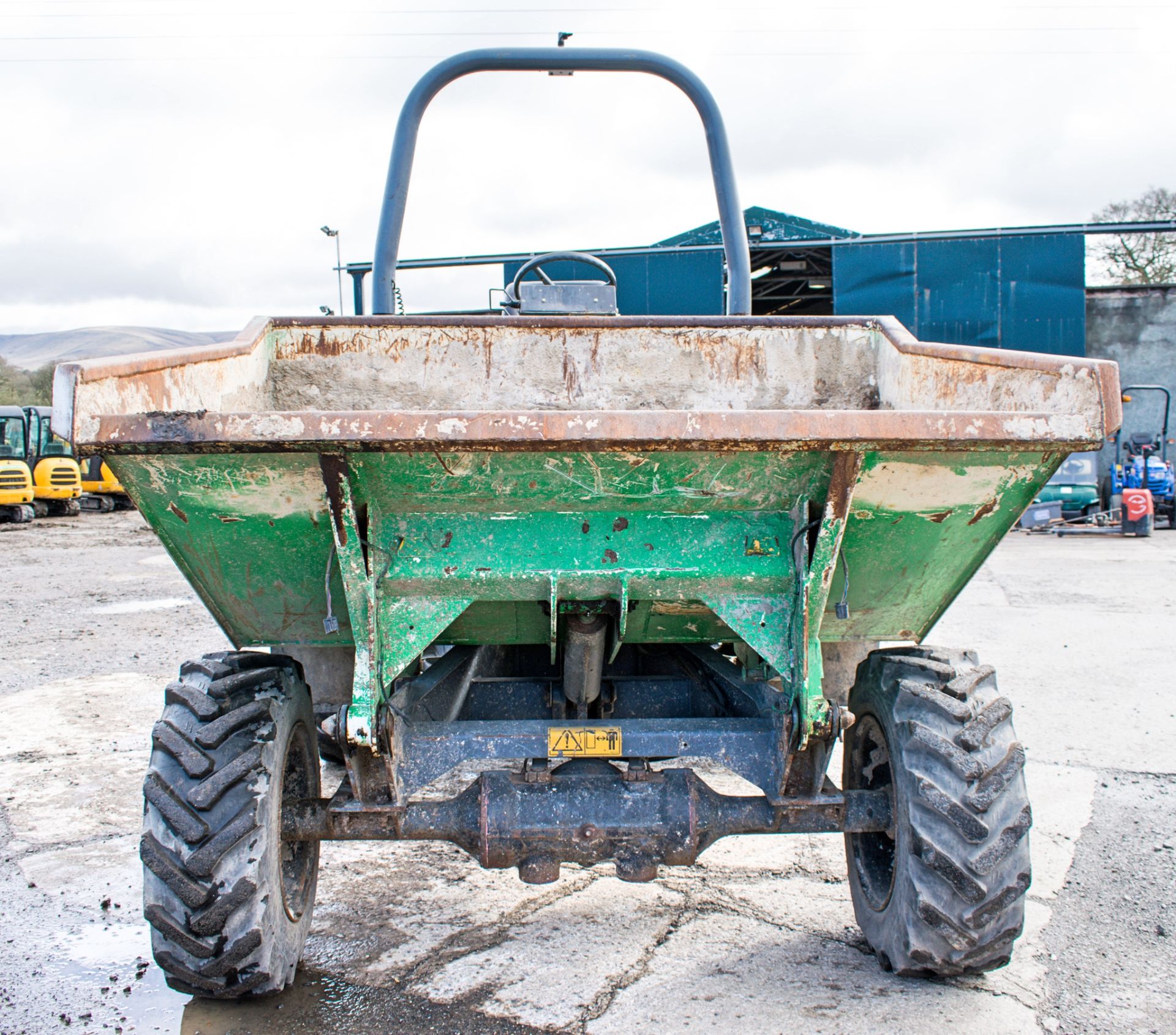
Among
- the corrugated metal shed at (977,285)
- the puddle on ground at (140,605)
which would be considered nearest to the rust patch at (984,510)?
the puddle on ground at (140,605)

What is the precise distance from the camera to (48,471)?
808 inches

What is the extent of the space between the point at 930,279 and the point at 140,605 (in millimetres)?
13734

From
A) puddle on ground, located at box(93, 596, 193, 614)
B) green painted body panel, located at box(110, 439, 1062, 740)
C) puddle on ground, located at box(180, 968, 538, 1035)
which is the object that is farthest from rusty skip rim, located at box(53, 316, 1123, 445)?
puddle on ground, located at box(93, 596, 193, 614)

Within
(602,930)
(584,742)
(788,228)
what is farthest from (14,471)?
(584,742)

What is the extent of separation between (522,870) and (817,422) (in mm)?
1345

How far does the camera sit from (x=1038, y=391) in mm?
2811

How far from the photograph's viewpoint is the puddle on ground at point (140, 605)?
888 centimetres

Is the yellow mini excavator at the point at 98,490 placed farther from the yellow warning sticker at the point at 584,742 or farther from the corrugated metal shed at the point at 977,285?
the yellow warning sticker at the point at 584,742

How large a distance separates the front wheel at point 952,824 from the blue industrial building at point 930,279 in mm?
14982

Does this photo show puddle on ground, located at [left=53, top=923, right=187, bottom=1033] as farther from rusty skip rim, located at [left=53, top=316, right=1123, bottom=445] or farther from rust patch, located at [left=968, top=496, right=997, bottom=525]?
rust patch, located at [left=968, top=496, right=997, bottom=525]

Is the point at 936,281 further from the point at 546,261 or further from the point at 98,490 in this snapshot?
the point at 98,490

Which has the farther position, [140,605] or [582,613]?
[140,605]

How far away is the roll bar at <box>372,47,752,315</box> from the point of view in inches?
162

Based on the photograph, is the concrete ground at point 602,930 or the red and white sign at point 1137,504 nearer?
the concrete ground at point 602,930
